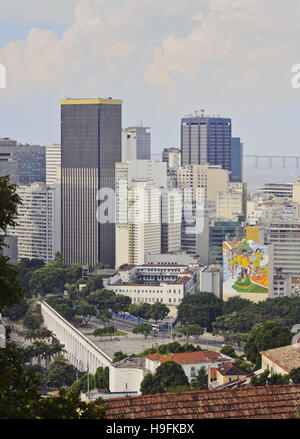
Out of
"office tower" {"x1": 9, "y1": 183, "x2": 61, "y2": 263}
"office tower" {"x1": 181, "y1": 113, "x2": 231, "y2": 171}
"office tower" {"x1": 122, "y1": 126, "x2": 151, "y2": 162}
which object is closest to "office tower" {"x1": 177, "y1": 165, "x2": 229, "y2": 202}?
"office tower" {"x1": 122, "y1": 126, "x2": 151, "y2": 162}

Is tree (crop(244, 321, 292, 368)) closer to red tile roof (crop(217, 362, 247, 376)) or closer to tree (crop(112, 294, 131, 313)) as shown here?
red tile roof (crop(217, 362, 247, 376))

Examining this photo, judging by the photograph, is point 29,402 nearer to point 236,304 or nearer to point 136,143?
point 236,304

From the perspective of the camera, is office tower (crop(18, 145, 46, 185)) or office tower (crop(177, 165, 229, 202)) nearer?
office tower (crop(177, 165, 229, 202))

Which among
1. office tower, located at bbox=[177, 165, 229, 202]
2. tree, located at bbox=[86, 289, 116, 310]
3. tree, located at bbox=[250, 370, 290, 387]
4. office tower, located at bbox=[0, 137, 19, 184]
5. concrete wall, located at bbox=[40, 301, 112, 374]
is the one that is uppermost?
office tower, located at bbox=[0, 137, 19, 184]

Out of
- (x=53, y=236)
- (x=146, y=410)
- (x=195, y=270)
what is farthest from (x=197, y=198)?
(x=146, y=410)

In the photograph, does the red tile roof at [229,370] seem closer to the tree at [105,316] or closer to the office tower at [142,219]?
the tree at [105,316]
